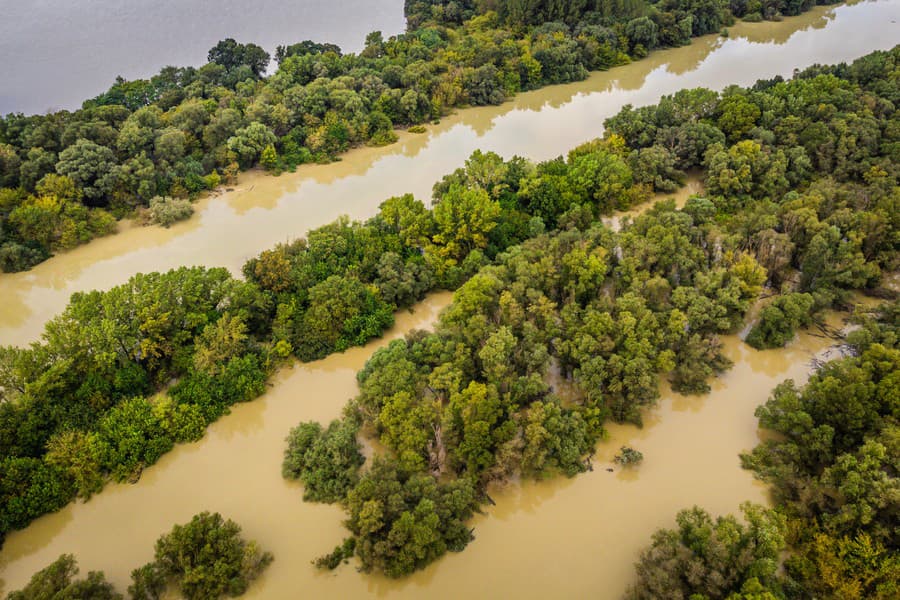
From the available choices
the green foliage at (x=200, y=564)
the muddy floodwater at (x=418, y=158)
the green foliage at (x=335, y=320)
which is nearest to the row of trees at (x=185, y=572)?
the green foliage at (x=200, y=564)

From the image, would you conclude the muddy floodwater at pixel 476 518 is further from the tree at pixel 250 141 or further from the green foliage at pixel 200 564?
the tree at pixel 250 141

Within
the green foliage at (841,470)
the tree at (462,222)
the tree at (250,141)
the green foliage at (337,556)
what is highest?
the tree at (250,141)

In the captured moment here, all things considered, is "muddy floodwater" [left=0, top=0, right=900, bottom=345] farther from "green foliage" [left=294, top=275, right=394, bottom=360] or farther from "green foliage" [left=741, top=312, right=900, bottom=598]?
"green foliage" [left=741, top=312, right=900, bottom=598]

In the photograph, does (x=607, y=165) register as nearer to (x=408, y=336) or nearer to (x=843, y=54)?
(x=408, y=336)

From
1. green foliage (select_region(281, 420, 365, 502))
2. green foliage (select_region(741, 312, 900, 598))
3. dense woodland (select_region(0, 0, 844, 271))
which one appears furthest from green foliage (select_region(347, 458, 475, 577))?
dense woodland (select_region(0, 0, 844, 271))

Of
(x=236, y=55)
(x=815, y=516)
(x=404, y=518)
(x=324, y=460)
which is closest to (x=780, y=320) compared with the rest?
(x=815, y=516)

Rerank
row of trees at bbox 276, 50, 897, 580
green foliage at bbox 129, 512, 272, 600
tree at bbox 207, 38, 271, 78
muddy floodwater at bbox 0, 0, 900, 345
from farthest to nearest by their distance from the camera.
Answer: tree at bbox 207, 38, 271, 78 → muddy floodwater at bbox 0, 0, 900, 345 → row of trees at bbox 276, 50, 897, 580 → green foliage at bbox 129, 512, 272, 600
